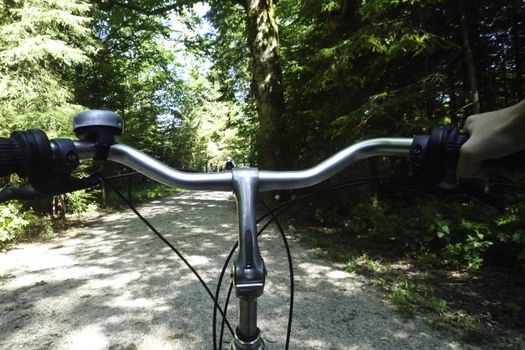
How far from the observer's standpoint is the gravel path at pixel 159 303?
352 centimetres

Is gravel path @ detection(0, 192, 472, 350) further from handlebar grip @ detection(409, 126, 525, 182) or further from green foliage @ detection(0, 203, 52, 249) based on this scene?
handlebar grip @ detection(409, 126, 525, 182)

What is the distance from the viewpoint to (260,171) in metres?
1.04

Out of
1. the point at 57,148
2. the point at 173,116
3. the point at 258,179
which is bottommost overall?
the point at 258,179

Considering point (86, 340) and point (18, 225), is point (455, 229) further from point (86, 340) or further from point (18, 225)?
point (18, 225)

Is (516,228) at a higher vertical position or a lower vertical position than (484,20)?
lower

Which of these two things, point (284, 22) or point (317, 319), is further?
point (284, 22)

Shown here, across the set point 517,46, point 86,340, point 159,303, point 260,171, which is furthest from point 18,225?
point 517,46

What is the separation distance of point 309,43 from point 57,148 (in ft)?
27.7

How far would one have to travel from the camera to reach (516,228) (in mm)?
4348

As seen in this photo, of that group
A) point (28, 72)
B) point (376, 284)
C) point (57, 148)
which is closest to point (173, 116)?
point (28, 72)

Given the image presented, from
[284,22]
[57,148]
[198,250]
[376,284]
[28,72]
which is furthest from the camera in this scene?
[284,22]

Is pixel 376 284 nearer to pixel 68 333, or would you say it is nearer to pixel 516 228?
pixel 516 228

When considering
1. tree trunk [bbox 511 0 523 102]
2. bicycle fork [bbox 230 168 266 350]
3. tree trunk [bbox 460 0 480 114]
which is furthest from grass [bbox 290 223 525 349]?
tree trunk [bbox 511 0 523 102]

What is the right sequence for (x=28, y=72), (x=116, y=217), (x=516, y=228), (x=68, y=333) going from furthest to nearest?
(x=116, y=217), (x=28, y=72), (x=516, y=228), (x=68, y=333)
